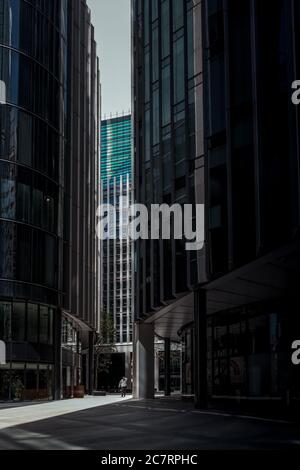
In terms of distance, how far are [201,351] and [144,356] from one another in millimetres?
17700

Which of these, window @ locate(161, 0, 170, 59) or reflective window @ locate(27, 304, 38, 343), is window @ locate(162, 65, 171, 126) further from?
reflective window @ locate(27, 304, 38, 343)

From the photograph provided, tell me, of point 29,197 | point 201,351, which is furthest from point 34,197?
point 201,351

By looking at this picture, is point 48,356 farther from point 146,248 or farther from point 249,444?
point 249,444

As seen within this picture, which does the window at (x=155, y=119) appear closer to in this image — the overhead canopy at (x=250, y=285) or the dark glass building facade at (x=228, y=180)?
the dark glass building facade at (x=228, y=180)

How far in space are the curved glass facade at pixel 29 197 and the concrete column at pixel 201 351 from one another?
53.5ft

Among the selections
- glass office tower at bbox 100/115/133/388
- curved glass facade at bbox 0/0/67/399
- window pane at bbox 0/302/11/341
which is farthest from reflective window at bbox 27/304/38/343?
glass office tower at bbox 100/115/133/388

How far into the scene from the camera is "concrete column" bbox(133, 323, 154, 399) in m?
49.3

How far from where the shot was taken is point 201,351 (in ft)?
106

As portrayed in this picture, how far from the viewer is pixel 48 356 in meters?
49.3

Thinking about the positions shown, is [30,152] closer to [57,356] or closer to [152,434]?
[57,356]

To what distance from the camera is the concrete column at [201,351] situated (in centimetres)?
3225

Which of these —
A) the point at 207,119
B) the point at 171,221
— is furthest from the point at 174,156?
the point at 207,119

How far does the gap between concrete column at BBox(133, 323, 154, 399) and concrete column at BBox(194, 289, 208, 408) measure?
668 inches

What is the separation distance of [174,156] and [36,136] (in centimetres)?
1471
